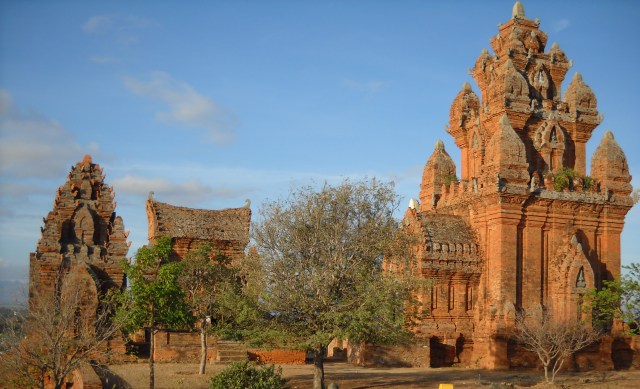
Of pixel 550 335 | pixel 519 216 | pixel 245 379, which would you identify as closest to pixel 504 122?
pixel 519 216

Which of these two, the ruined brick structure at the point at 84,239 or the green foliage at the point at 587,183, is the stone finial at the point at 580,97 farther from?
the ruined brick structure at the point at 84,239

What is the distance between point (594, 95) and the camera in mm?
37062

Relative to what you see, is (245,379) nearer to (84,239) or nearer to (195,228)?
(84,239)

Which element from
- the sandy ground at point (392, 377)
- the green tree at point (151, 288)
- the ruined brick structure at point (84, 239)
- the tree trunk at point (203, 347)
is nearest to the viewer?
the green tree at point (151, 288)

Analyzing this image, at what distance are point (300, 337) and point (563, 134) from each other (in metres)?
17.9

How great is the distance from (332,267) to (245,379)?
461cm

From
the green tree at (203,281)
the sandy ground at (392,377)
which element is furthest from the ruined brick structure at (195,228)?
the sandy ground at (392,377)

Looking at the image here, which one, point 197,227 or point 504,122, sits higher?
point 504,122

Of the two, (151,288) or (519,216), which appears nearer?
(151,288)

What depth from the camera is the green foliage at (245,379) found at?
2053 centimetres

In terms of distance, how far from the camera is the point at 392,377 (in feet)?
93.0

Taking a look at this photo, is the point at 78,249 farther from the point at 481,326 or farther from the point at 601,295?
the point at 601,295

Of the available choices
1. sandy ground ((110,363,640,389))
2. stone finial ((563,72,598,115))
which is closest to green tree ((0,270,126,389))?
sandy ground ((110,363,640,389))

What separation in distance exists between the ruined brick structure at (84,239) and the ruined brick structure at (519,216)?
12.8 meters
